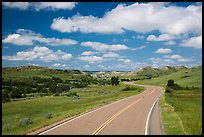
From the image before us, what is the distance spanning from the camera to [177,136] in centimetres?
1809

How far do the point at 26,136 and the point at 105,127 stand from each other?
6233mm

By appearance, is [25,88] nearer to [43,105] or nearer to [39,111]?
[43,105]

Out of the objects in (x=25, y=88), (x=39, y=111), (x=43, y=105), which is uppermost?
(x=25, y=88)

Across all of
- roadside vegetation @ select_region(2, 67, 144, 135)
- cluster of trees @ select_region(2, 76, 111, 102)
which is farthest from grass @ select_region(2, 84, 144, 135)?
cluster of trees @ select_region(2, 76, 111, 102)

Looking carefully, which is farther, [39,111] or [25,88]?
[25,88]

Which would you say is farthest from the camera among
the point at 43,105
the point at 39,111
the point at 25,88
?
the point at 25,88

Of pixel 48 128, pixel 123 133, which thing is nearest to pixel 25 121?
pixel 48 128

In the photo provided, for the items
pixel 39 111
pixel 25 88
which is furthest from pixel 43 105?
pixel 25 88

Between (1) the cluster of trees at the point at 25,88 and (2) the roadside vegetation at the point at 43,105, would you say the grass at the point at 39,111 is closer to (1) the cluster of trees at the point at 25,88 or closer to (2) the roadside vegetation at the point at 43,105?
(2) the roadside vegetation at the point at 43,105

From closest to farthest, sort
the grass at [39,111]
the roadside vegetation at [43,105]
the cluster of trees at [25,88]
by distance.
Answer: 1. the grass at [39,111]
2. the roadside vegetation at [43,105]
3. the cluster of trees at [25,88]

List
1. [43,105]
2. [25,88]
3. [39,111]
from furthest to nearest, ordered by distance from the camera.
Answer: [25,88]
[43,105]
[39,111]

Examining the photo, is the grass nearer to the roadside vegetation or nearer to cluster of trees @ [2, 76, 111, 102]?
the roadside vegetation

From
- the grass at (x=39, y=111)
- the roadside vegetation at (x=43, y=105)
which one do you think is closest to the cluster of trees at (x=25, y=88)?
the roadside vegetation at (x=43, y=105)

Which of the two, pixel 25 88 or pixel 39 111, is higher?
pixel 25 88
